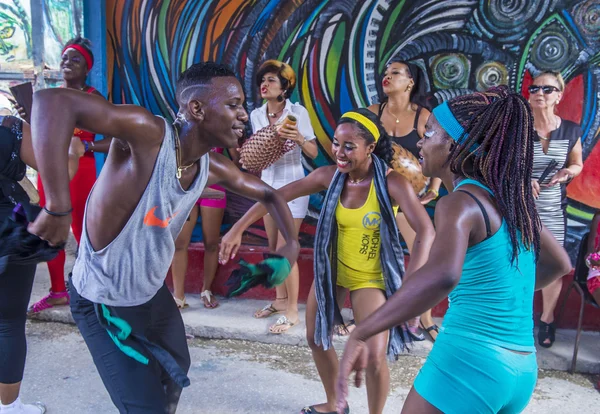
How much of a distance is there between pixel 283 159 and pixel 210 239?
3.42 feet

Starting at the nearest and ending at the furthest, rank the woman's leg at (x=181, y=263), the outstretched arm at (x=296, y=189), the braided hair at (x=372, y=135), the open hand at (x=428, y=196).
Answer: the outstretched arm at (x=296, y=189) → the braided hair at (x=372, y=135) → the open hand at (x=428, y=196) → the woman's leg at (x=181, y=263)

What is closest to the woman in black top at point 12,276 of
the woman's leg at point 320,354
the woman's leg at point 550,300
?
the woman's leg at point 320,354

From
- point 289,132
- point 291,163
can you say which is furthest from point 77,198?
point 289,132

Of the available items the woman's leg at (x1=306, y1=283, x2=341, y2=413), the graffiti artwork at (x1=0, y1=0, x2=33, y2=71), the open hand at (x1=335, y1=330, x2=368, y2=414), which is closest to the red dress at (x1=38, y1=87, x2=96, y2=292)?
the graffiti artwork at (x1=0, y1=0, x2=33, y2=71)

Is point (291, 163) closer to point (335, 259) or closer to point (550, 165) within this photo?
point (335, 259)

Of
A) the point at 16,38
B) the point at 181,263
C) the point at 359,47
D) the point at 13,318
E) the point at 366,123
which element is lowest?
the point at 181,263

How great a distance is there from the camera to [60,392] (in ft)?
12.4

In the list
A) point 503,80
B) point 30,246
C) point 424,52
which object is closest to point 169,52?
point 424,52

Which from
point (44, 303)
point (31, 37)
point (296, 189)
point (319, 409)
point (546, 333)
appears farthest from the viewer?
point (31, 37)

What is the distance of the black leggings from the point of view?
2984 mm

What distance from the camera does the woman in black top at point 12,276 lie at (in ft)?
9.73

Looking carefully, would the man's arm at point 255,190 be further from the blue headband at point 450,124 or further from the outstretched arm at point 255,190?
the blue headband at point 450,124

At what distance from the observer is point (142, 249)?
7.80 ft

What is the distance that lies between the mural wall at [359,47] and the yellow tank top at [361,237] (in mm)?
2245
